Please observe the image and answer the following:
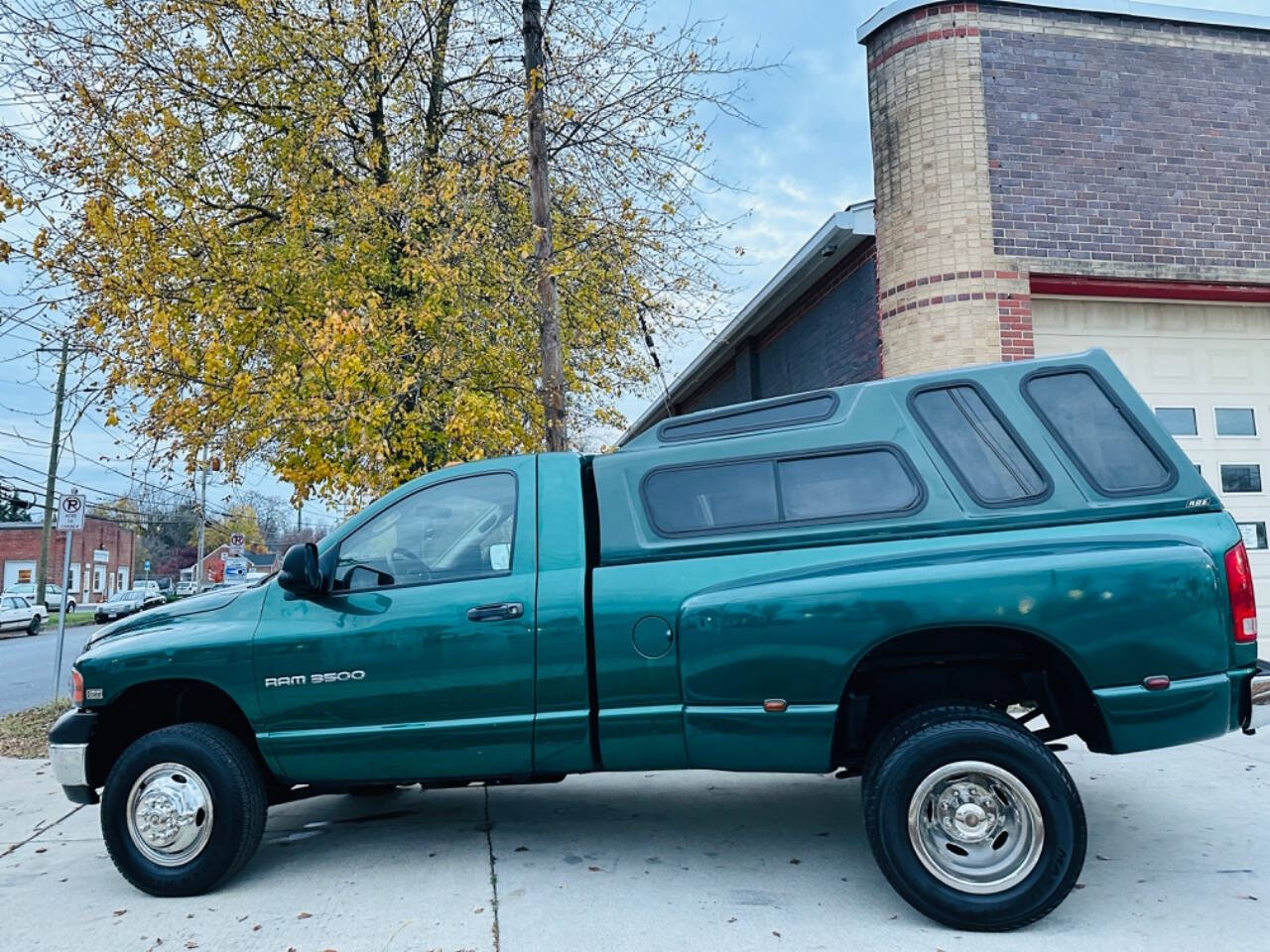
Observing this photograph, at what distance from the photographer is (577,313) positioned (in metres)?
10.4

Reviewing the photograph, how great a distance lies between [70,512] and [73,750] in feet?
31.8

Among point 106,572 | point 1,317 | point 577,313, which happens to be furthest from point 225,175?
point 106,572

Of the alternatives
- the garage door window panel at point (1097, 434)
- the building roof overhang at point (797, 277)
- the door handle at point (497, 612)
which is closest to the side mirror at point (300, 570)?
the door handle at point (497, 612)

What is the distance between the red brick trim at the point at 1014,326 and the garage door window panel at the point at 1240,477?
7.79ft

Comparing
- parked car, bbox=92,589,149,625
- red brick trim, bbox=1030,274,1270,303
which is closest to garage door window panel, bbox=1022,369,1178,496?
red brick trim, bbox=1030,274,1270,303

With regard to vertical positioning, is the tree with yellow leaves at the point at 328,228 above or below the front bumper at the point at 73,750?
above

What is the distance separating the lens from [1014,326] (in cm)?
861

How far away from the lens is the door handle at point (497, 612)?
4.44 meters

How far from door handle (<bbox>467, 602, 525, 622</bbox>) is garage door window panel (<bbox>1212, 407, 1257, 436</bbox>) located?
7835 mm

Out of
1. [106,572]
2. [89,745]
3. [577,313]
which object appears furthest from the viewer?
[106,572]

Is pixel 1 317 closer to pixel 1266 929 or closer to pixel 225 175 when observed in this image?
pixel 225 175

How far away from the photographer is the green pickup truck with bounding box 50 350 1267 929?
152 inches

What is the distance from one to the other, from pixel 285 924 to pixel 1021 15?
946 cm

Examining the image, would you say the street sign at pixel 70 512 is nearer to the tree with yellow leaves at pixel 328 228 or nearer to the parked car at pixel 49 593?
the tree with yellow leaves at pixel 328 228
